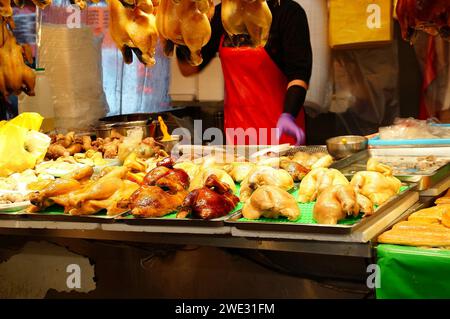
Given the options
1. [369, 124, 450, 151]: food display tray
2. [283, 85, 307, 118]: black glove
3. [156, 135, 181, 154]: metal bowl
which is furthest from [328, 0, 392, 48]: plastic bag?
[156, 135, 181, 154]: metal bowl

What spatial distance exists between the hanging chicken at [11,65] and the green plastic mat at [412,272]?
2.22 metres

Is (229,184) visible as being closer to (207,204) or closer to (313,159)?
(207,204)

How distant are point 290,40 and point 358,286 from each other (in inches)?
95.7

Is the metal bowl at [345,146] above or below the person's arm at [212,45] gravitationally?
below

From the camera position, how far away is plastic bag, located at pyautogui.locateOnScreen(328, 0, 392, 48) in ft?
14.3

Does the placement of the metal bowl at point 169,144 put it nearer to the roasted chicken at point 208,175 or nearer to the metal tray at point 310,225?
the roasted chicken at point 208,175

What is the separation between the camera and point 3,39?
2.98 meters

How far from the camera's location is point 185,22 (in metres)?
1.96

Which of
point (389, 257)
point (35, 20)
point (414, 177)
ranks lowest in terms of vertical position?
point (389, 257)

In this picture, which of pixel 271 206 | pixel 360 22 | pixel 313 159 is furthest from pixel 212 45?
pixel 271 206

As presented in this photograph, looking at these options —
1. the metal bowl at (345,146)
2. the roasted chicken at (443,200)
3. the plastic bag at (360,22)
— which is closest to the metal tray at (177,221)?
the roasted chicken at (443,200)

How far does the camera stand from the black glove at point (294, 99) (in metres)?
3.92
